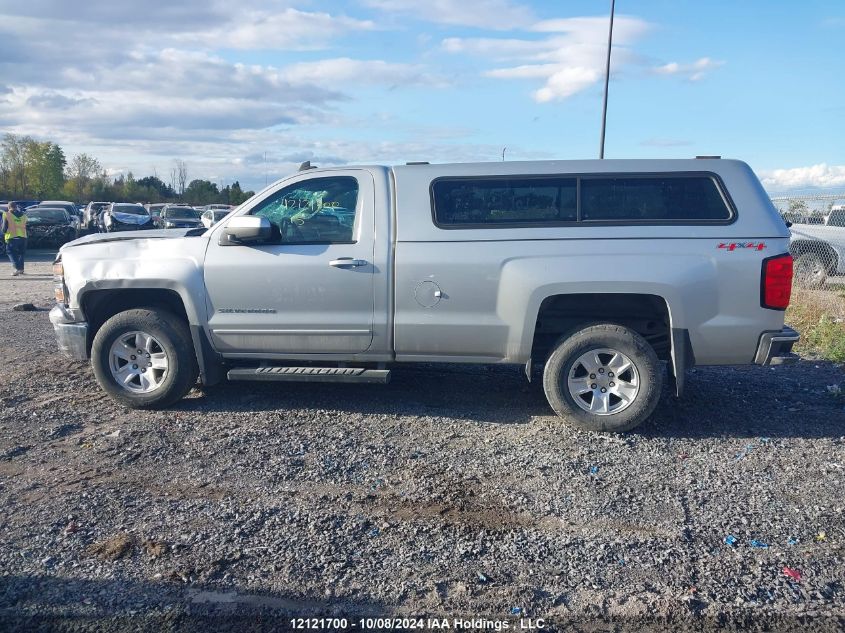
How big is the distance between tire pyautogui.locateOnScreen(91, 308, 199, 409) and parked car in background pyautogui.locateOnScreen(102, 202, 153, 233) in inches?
954

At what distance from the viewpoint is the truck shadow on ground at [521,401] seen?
6133 mm

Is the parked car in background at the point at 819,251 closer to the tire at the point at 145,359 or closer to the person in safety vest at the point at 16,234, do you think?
the tire at the point at 145,359

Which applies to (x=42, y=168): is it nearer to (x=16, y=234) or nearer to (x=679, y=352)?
(x=16, y=234)

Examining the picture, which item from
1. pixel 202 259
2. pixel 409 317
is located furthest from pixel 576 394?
pixel 202 259

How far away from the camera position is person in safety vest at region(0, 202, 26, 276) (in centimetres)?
1756

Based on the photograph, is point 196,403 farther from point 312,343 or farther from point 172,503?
point 172,503

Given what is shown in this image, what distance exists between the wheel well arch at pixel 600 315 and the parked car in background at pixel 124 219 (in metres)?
25.8

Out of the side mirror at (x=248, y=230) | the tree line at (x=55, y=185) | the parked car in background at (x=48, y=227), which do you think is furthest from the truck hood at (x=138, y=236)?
the tree line at (x=55, y=185)

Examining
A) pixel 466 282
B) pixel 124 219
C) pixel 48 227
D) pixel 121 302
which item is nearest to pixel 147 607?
pixel 466 282

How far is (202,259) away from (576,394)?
327 cm

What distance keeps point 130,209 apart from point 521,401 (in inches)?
1142

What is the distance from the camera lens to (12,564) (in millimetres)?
3768

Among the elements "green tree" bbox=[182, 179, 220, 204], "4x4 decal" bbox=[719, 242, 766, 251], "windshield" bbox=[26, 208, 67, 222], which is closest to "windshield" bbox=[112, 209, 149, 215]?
"windshield" bbox=[26, 208, 67, 222]

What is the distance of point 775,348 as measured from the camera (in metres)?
5.61
